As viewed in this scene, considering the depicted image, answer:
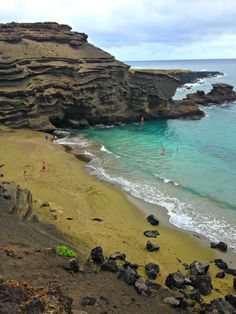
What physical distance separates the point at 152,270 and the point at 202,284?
2.73 m

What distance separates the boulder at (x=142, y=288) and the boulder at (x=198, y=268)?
4.26 meters

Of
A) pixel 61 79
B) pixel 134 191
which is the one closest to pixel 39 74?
pixel 61 79

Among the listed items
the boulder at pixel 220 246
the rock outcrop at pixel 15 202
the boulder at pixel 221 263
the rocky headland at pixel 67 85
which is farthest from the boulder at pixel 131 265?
the rocky headland at pixel 67 85

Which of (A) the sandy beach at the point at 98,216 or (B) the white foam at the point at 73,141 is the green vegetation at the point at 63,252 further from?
(B) the white foam at the point at 73,141

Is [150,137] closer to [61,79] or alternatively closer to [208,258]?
[61,79]

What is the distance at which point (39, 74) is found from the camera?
62.8m

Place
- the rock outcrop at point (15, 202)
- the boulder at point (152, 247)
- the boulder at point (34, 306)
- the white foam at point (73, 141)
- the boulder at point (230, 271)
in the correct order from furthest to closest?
the white foam at point (73, 141), the boulder at point (152, 247), the rock outcrop at point (15, 202), the boulder at point (230, 271), the boulder at point (34, 306)

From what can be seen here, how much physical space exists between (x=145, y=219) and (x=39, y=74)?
4044cm

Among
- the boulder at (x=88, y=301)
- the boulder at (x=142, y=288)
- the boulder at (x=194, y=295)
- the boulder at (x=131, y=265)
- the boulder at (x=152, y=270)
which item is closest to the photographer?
the boulder at (x=88, y=301)

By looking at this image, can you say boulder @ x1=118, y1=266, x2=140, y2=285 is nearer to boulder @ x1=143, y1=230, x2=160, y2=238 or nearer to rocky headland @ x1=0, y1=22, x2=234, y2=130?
boulder @ x1=143, y1=230, x2=160, y2=238

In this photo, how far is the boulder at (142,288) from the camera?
1709 cm

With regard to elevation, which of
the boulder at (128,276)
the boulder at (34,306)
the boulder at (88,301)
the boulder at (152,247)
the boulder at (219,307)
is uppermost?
the boulder at (34,306)

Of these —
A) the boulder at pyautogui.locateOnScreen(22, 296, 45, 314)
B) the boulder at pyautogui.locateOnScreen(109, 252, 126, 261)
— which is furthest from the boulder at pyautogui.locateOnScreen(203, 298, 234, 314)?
the boulder at pyautogui.locateOnScreen(22, 296, 45, 314)

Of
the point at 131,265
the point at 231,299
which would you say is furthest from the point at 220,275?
the point at 131,265
